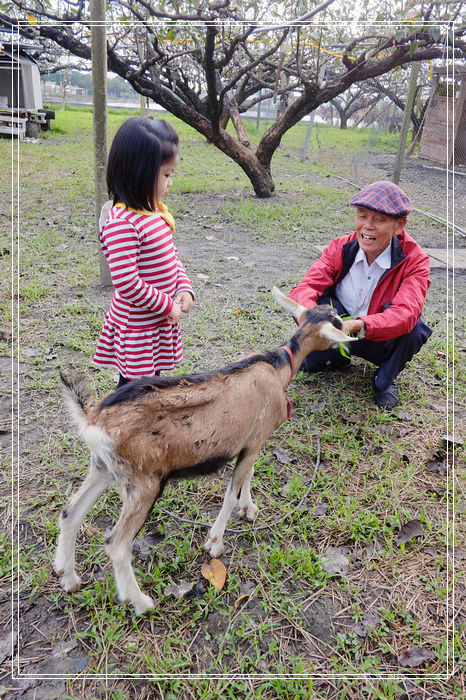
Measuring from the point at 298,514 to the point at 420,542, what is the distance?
69 cm

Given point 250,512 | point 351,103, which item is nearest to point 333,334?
point 250,512

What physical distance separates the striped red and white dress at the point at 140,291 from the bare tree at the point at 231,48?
13.3 feet

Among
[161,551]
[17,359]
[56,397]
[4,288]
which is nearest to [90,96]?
[4,288]

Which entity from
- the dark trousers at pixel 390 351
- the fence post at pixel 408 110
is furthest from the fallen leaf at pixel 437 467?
the fence post at pixel 408 110

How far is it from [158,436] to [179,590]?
33.6 inches

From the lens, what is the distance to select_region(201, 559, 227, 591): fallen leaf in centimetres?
224

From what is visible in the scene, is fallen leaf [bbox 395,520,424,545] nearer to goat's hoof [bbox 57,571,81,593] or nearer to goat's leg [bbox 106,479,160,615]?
goat's leg [bbox 106,479,160,615]

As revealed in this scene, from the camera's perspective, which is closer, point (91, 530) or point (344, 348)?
point (91, 530)

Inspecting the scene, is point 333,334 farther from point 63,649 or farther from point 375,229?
point 63,649

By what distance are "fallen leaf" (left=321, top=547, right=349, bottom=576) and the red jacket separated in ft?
4.96

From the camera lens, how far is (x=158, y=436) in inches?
→ 75.6

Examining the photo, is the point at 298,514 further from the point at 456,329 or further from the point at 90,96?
Answer: the point at 90,96

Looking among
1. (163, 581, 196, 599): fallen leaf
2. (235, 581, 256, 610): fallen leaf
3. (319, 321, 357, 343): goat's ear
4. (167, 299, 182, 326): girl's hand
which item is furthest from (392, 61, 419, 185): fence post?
(163, 581, 196, 599): fallen leaf

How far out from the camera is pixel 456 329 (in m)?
4.92
